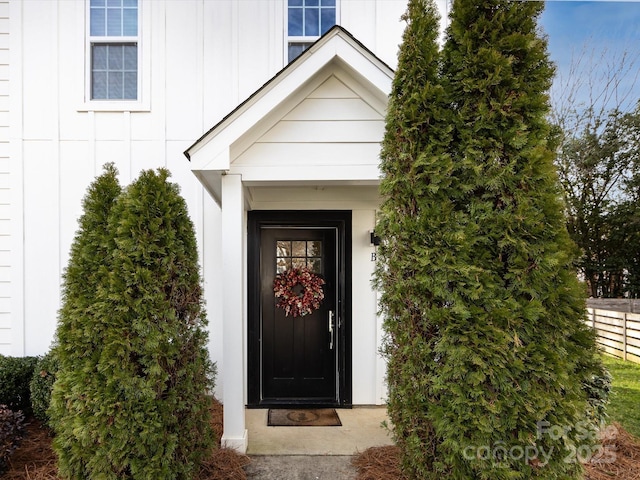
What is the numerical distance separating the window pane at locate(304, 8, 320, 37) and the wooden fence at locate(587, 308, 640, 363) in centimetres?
664

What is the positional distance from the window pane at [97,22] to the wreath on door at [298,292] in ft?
13.3

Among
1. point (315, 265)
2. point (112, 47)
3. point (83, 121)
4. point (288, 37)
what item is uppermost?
point (288, 37)

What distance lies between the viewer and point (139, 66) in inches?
176

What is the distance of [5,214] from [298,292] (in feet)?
13.0

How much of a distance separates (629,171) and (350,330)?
1068 centimetres

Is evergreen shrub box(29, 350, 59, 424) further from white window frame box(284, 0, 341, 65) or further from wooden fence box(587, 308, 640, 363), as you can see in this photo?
wooden fence box(587, 308, 640, 363)

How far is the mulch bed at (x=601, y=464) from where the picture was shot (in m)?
2.84

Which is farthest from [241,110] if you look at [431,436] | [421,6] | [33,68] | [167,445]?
[33,68]

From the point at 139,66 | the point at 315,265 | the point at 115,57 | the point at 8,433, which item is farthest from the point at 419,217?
the point at 115,57

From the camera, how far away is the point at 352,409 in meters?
4.41

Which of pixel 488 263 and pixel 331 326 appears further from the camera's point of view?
pixel 331 326

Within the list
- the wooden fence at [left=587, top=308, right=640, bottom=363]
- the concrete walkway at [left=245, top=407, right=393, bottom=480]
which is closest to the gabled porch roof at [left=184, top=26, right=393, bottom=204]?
the concrete walkway at [left=245, top=407, right=393, bottom=480]

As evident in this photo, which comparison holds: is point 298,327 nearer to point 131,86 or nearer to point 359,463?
point 359,463

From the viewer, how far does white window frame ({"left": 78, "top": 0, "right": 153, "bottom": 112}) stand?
446 centimetres
